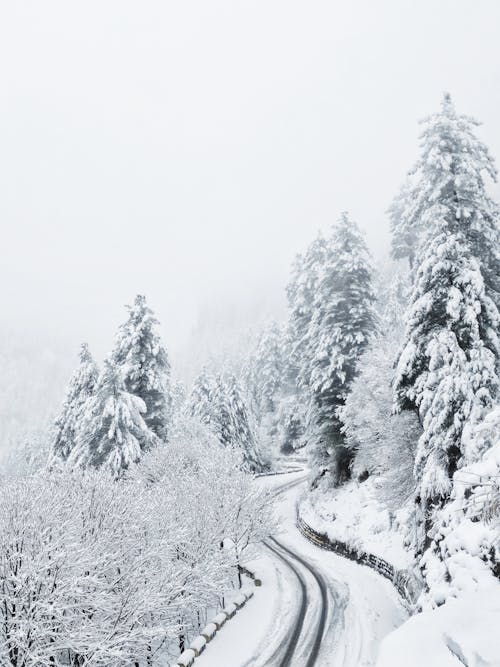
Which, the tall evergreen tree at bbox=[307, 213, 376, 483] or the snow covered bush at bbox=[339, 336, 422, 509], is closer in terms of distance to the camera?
the snow covered bush at bbox=[339, 336, 422, 509]

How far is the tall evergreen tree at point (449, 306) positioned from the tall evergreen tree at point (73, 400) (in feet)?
92.6

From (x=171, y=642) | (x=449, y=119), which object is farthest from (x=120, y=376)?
(x=449, y=119)

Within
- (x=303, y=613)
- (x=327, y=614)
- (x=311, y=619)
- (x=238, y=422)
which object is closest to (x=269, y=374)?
(x=238, y=422)

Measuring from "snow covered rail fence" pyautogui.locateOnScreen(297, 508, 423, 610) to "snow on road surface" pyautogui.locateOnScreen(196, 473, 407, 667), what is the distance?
1.33ft

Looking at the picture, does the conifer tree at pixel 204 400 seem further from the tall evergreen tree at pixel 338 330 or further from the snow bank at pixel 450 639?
the snow bank at pixel 450 639

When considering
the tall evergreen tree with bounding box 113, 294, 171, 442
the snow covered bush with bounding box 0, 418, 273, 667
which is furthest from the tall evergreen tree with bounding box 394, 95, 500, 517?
the tall evergreen tree with bounding box 113, 294, 171, 442

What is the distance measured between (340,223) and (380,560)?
22695 millimetres

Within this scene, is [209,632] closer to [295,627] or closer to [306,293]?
[295,627]

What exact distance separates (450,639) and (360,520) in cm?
2279

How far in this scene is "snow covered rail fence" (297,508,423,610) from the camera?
1740 cm

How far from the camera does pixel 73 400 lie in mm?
40469

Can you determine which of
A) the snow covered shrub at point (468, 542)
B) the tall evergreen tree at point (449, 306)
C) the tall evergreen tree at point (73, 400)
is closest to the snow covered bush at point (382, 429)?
the tall evergreen tree at point (449, 306)

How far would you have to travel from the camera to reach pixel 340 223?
35438 mm

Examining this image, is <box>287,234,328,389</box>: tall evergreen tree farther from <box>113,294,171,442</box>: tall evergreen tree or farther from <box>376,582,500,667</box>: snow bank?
<box>376,582,500,667</box>: snow bank
